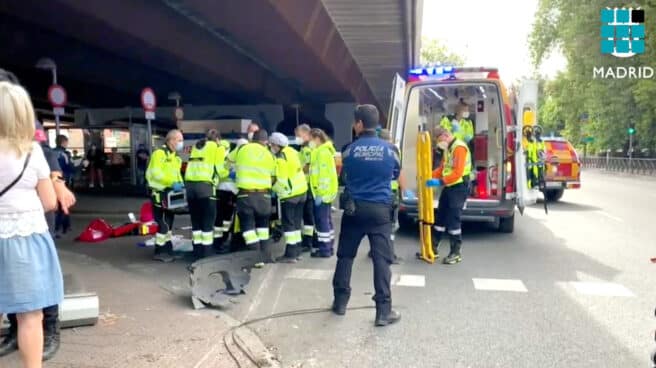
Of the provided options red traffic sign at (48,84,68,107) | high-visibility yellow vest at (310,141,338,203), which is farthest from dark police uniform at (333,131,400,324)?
red traffic sign at (48,84,68,107)

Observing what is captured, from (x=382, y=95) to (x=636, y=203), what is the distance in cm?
1505

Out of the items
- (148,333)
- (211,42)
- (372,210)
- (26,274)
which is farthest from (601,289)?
(211,42)

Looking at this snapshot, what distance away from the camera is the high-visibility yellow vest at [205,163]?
23.0ft

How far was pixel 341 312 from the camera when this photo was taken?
5.19 m

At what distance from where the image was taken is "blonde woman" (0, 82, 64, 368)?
305 cm

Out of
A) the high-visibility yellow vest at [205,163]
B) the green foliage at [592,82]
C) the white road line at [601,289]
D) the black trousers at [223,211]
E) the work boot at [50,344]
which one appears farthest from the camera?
the green foliage at [592,82]

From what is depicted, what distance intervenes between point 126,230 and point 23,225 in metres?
6.37

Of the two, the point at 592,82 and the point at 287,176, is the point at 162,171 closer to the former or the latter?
the point at 287,176

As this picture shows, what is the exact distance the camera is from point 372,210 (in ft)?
16.4

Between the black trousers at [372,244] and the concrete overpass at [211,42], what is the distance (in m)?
4.00

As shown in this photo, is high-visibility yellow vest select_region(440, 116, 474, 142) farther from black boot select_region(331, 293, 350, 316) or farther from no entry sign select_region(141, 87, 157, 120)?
no entry sign select_region(141, 87, 157, 120)

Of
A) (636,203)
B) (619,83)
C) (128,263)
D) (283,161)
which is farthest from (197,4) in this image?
(619,83)

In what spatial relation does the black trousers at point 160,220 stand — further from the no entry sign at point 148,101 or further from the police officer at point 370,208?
the no entry sign at point 148,101

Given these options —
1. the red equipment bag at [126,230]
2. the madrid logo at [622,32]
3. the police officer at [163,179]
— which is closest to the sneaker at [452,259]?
the police officer at [163,179]
